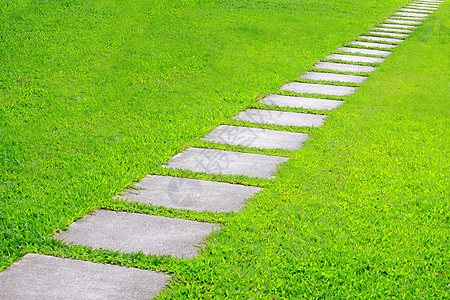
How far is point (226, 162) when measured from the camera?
12.7 feet

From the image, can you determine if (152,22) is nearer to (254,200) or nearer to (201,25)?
(201,25)

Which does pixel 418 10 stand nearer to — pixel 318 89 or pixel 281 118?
pixel 318 89

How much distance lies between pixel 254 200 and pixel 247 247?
0.58 meters

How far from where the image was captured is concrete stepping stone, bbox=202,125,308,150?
4.24m

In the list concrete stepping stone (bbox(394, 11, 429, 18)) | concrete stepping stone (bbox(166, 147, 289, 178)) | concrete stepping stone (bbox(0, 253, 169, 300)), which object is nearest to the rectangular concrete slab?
concrete stepping stone (bbox(166, 147, 289, 178))

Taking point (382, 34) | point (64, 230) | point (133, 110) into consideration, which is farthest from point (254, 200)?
point (382, 34)

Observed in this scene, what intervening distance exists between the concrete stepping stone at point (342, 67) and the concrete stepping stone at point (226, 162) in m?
3.36

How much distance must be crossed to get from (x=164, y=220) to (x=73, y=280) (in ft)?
2.37

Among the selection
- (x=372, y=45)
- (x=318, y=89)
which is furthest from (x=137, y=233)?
(x=372, y=45)

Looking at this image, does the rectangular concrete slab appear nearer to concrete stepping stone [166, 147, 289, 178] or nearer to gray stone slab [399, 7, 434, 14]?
concrete stepping stone [166, 147, 289, 178]

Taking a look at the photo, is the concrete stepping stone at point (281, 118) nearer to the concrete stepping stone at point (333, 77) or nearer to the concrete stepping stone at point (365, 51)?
the concrete stepping stone at point (333, 77)

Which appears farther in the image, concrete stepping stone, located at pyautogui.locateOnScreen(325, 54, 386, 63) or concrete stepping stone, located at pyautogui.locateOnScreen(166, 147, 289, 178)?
concrete stepping stone, located at pyautogui.locateOnScreen(325, 54, 386, 63)

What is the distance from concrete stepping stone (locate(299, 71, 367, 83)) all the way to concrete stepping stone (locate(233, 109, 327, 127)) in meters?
1.54

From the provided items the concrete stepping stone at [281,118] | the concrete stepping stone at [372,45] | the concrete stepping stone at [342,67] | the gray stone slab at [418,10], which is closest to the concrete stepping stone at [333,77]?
the concrete stepping stone at [342,67]
